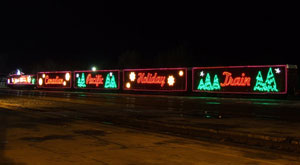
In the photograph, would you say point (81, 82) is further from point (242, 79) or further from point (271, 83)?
point (271, 83)

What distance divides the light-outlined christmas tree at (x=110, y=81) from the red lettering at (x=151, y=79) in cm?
458

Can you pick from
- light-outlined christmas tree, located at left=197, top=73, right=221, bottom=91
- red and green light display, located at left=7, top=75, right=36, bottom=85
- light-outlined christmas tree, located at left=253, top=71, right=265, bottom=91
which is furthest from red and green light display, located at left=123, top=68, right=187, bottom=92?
red and green light display, located at left=7, top=75, right=36, bottom=85

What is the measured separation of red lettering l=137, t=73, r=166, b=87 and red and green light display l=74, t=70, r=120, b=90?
4070 millimetres

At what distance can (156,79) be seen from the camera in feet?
145

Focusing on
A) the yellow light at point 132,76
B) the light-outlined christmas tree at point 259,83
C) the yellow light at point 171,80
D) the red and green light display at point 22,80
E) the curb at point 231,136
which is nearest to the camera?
the curb at point 231,136

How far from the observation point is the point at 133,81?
47188 mm

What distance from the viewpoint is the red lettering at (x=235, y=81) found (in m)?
35.7

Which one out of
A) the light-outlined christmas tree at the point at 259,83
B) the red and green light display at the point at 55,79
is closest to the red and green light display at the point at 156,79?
the light-outlined christmas tree at the point at 259,83

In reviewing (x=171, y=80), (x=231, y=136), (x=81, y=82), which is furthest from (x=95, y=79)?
(x=231, y=136)

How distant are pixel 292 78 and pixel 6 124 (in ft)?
86.3

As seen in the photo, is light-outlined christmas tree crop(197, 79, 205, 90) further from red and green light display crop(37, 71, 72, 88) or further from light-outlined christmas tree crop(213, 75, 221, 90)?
red and green light display crop(37, 71, 72, 88)

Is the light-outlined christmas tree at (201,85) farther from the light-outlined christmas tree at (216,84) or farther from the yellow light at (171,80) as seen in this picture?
the yellow light at (171,80)

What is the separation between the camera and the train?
33.9 m

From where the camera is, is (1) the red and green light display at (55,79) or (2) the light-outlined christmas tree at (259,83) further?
(1) the red and green light display at (55,79)
